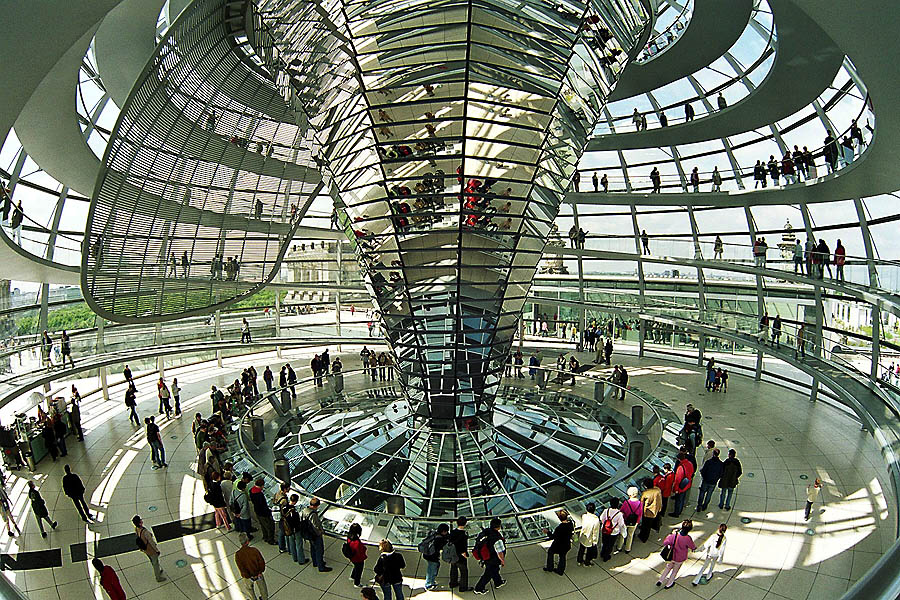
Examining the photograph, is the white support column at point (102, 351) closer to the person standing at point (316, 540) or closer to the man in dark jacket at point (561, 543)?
the person standing at point (316, 540)

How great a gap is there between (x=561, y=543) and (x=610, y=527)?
1090 millimetres

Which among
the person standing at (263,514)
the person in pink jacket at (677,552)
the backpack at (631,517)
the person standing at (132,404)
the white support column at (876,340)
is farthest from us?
the person standing at (132,404)

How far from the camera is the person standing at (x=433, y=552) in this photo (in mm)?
10086

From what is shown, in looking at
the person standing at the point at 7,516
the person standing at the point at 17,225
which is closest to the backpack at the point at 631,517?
the person standing at the point at 7,516

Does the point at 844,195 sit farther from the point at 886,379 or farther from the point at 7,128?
the point at 7,128

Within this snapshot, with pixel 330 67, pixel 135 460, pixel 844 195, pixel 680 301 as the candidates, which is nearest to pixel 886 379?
pixel 844 195

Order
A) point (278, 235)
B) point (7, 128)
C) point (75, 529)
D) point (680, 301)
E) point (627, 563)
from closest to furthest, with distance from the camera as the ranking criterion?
point (7, 128) < point (627, 563) < point (75, 529) < point (278, 235) < point (680, 301)

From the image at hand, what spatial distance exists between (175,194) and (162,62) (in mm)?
4455

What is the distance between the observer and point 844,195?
59.1 ft

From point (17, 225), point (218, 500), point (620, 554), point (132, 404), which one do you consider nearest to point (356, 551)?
point (218, 500)

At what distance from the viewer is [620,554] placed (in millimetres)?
11328

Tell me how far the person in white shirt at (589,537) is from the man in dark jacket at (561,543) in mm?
400

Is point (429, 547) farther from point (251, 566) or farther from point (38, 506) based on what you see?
point (38, 506)

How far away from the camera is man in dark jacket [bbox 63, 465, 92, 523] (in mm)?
12469
